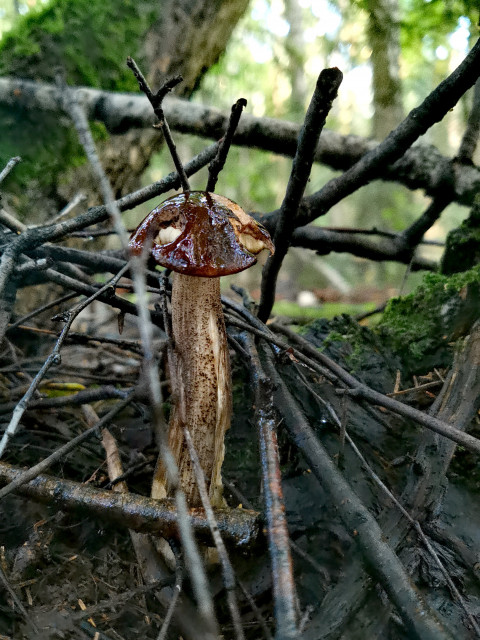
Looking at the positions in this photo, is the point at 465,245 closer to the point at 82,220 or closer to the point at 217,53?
the point at 82,220

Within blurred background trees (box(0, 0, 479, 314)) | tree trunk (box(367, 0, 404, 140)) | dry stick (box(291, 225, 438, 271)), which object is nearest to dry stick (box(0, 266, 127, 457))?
dry stick (box(291, 225, 438, 271))

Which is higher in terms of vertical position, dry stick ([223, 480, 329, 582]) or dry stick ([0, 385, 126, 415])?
dry stick ([0, 385, 126, 415])

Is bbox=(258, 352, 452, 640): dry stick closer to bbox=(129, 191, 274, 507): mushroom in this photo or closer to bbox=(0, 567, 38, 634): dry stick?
bbox=(129, 191, 274, 507): mushroom

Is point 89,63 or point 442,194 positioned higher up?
point 89,63

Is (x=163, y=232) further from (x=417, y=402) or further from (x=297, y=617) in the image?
(x=417, y=402)

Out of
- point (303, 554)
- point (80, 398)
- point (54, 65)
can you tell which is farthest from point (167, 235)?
point (54, 65)

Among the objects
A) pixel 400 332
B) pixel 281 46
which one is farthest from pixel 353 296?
pixel 400 332
